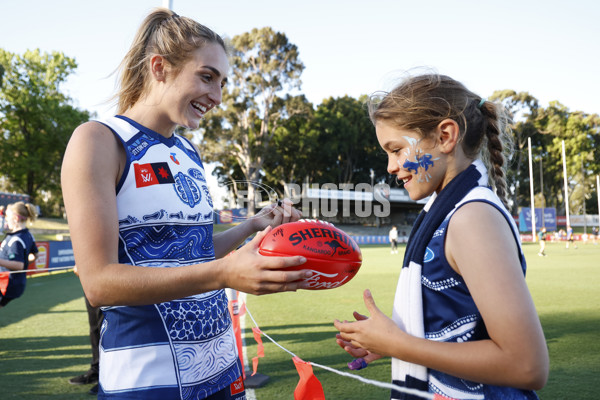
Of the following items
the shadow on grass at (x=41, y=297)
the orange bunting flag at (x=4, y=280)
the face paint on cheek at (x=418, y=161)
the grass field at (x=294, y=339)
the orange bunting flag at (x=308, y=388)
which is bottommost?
the shadow on grass at (x=41, y=297)

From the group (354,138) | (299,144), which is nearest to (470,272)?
(299,144)

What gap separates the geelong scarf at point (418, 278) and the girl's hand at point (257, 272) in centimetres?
49

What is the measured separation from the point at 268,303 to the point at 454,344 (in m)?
9.58

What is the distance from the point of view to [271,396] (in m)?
4.55

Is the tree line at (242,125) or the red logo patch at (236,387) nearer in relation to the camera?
the red logo patch at (236,387)

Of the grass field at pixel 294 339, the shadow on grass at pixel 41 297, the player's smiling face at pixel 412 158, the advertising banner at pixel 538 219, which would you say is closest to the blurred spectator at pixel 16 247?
the grass field at pixel 294 339

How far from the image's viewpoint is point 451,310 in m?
1.53

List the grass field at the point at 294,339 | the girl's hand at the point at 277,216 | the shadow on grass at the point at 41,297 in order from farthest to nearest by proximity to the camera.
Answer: the shadow on grass at the point at 41,297 < the grass field at the point at 294,339 < the girl's hand at the point at 277,216

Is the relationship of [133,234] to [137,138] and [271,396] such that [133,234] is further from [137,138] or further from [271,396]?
[271,396]

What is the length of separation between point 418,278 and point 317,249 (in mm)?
456

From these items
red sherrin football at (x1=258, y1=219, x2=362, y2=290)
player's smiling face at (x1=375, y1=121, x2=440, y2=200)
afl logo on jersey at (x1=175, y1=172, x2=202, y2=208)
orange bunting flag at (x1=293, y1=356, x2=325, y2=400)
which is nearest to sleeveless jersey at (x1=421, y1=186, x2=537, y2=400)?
player's smiling face at (x1=375, y1=121, x2=440, y2=200)

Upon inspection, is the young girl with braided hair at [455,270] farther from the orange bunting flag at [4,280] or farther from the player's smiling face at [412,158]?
the orange bunting flag at [4,280]

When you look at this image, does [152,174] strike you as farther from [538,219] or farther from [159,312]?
[538,219]

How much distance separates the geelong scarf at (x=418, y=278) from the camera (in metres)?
1.58
